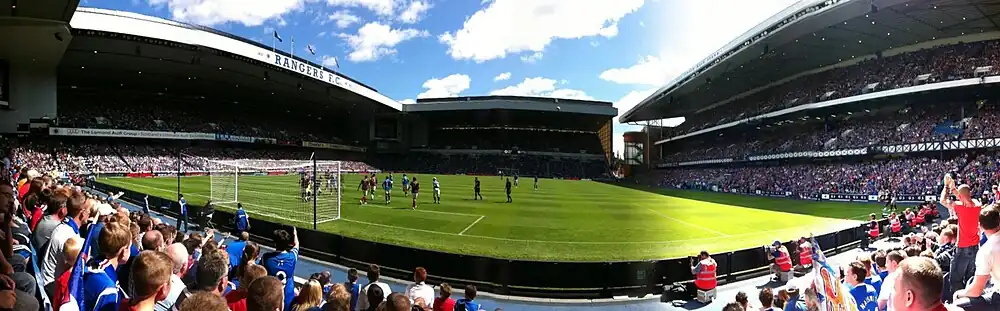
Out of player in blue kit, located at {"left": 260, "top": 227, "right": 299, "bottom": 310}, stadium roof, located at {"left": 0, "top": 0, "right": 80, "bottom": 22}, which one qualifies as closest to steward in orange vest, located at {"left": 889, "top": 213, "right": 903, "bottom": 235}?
player in blue kit, located at {"left": 260, "top": 227, "right": 299, "bottom": 310}

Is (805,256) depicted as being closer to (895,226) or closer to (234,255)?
(895,226)

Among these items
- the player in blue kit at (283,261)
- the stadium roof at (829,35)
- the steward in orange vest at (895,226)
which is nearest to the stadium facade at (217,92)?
the stadium roof at (829,35)

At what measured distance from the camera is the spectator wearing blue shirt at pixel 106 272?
3342 millimetres

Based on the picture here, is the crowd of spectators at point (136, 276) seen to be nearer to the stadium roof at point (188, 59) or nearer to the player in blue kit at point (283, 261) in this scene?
the player in blue kit at point (283, 261)

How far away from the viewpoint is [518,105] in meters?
74.8

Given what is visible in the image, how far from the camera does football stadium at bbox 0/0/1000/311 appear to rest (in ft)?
19.4

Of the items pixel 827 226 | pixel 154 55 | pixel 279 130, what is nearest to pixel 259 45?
pixel 154 55

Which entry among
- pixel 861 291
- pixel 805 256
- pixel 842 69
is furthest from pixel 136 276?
pixel 842 69

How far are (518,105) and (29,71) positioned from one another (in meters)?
55.4

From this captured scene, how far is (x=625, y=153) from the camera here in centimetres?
9362

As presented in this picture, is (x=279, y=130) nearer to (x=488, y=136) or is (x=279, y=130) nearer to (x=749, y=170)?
(x=488, y=136)

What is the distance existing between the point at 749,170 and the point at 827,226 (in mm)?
32580

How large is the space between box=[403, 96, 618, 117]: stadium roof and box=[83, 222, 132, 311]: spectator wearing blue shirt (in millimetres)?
70723

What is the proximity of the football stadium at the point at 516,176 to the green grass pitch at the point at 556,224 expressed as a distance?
21cm
